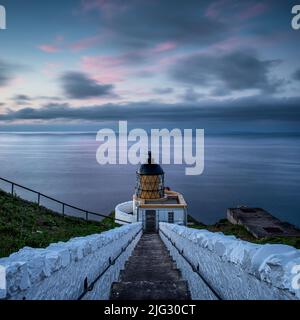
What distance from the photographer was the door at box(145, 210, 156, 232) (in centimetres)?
2353

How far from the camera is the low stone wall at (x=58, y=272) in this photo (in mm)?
2536

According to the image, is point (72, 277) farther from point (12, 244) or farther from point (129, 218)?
point (129, 218)

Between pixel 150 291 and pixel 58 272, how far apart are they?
1460 mm

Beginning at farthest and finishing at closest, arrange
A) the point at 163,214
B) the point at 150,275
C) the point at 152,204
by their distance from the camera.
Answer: the point at 152,204, the point at 163,214, the point at 150,275

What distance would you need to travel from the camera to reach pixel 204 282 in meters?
4.61

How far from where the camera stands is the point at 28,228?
10.2 meters

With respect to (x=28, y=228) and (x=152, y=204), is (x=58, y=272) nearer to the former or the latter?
(x=28, y=228)

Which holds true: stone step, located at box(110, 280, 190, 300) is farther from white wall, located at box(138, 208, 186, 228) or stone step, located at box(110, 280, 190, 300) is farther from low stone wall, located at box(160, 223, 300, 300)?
white wall, located at box(138, 208, 186, 228)

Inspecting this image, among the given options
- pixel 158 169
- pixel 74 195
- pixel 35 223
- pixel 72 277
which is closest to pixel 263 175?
pixel 74 195

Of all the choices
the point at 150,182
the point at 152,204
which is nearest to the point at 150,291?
the point at 152,204

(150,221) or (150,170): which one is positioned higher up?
(150,170)

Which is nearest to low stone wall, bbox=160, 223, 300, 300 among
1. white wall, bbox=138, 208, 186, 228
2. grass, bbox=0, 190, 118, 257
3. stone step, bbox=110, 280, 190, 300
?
stone step, bbox=110, 280, 190, 300
